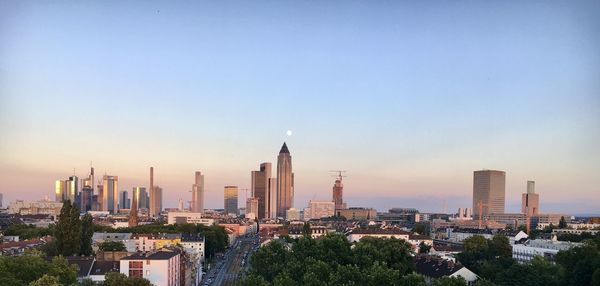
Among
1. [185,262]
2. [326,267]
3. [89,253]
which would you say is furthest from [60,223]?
[326,267]

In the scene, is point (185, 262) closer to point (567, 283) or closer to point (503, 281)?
point (503, 281)

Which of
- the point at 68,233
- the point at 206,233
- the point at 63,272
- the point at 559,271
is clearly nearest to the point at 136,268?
the point at 63,272

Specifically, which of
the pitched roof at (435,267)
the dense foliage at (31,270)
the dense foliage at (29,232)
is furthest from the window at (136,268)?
the dense foliage at (29,232)

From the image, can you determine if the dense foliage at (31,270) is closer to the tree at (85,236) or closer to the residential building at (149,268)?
the residential building at (149,268)

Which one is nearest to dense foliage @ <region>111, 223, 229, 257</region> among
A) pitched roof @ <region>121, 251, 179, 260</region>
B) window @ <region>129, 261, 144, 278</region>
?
pitched roof @ <region>121, 251, 179, 260</region>

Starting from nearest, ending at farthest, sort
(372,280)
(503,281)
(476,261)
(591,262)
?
(372,280) < (591,262) < (503,281) < (476,261)

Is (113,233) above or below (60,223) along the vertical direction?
below

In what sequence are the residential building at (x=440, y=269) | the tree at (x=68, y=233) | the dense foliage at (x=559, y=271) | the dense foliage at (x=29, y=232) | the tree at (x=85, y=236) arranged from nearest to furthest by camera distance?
the dense foliage at (x=559, y=271), the residential building at (x=440, y=269), the tree at (x=68, y=233), the tree at (x=85, y=236), the dense foliage at (x=29, y=232)
